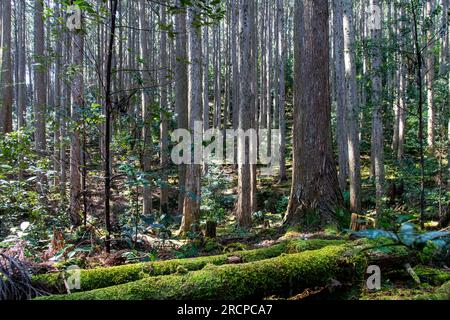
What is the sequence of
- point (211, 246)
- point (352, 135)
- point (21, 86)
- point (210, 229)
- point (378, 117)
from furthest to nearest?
point (21, 86)
point (352, 135)
point (378, 117)
point (210, 229)
point (211, 246)

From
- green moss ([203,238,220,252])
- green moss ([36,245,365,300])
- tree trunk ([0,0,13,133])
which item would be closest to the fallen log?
green moss ([36,245,365,300])

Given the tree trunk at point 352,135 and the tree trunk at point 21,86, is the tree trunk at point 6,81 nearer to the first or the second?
the tree trunk at point 21,86

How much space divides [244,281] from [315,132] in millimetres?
4344

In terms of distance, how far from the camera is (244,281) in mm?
2465

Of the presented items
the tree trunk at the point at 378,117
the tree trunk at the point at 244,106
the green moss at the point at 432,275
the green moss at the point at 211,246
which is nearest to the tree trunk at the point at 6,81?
the tree trunk at the point at 244,106

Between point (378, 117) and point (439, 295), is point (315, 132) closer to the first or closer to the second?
point (378, 117)

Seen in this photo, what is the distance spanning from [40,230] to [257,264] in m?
4.62

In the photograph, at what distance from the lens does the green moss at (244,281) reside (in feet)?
7.75

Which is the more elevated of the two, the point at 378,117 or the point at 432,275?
the point at 378,117

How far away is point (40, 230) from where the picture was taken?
19.2 feet

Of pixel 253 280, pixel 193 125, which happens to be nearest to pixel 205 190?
pixel 193 125

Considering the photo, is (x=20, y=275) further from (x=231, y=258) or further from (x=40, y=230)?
(x=40, y=230)
